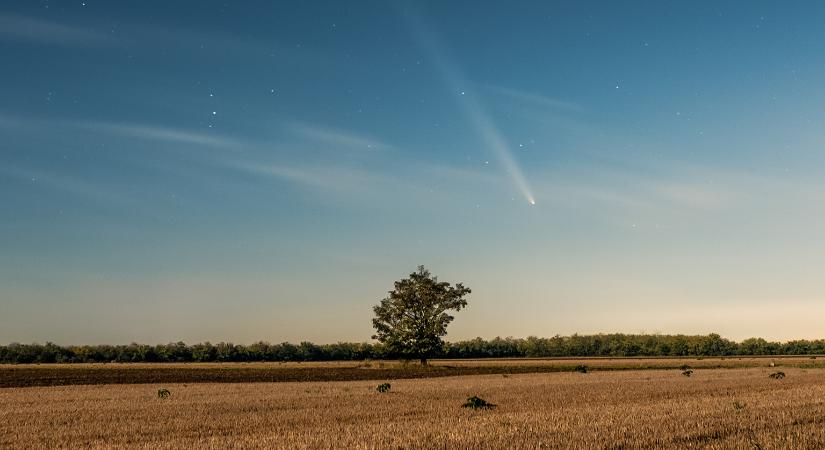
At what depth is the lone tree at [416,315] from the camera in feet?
302

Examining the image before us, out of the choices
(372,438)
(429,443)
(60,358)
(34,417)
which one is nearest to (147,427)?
(34,417)

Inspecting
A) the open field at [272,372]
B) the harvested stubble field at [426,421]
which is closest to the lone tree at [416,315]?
the open field at [272,372]

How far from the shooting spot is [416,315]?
94.8 m

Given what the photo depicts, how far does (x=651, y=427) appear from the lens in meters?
18.6

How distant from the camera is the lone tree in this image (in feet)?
302

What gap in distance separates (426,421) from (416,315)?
242 ft

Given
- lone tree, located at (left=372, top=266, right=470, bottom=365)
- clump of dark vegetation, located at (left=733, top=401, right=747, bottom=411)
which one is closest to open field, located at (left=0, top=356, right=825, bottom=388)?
lone tree, located at (left=372, top=266, right=470, bottom=365)

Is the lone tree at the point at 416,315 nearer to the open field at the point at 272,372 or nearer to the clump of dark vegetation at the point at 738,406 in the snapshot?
the open field at the point at 272,372

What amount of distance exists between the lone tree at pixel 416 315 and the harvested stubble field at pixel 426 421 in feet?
191

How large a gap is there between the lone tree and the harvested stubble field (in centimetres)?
5832

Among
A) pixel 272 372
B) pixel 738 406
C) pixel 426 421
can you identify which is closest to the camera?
pixel 426 421

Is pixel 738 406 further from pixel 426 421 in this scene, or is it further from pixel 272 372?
pixel 272 372

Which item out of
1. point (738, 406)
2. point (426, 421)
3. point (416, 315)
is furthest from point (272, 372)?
point (738, 406)

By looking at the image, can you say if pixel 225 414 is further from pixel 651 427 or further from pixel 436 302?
pixel 436 302
